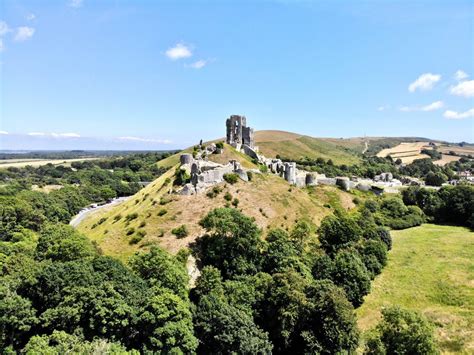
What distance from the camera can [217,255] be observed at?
147ft

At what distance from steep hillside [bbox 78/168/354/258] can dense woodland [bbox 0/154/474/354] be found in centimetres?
557

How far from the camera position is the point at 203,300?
109 feet

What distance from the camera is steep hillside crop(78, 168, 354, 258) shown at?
165ft

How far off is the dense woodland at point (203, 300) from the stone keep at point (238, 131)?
174 ft

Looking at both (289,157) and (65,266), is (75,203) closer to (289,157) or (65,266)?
(65,266)

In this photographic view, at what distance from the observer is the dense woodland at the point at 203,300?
28.1 m

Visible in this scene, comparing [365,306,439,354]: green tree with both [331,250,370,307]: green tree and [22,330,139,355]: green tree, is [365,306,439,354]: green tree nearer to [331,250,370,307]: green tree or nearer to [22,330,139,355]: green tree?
[331,250,370,307]: green tree

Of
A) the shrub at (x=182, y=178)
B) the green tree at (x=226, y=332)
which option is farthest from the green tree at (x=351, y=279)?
the shrub at (x=182, y=178)

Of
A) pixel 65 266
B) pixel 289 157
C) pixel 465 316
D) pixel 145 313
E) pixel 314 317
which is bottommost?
pixel 465 316

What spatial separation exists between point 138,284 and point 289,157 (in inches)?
6030

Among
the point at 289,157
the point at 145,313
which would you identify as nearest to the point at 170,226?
the point at 145,313

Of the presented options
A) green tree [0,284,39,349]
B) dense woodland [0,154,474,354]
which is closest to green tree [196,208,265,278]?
dense woodland [0,154,474,354]

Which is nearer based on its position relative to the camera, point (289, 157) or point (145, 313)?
point (145, 313)

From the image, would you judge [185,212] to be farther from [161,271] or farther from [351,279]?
[351,279]
